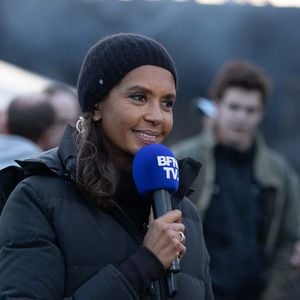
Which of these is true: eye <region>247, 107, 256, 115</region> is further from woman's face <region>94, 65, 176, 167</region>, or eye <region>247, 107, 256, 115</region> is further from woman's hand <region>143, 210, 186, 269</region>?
woman's hand <region>143, 210, 186, 269</region>

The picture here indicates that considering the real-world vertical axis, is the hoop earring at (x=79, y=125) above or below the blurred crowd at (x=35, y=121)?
above

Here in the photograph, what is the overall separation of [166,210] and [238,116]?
290cm

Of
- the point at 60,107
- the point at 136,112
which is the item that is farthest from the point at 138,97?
the point at 60,107

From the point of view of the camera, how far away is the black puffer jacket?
8.56 feet

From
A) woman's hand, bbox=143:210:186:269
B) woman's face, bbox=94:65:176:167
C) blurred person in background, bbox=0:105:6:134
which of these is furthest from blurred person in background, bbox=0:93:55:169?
woman's hand, bbox=143:210:186:269

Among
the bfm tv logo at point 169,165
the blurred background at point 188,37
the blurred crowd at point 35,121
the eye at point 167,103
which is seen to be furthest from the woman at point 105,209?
the blurred background at point 188,37

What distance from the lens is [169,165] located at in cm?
273

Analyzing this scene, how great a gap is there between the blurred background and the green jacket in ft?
6.41

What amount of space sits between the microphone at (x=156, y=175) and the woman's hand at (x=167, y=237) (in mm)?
26

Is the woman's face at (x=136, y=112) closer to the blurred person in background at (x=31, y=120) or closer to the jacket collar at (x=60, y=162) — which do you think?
the jacket collar at (x=60, y=162)

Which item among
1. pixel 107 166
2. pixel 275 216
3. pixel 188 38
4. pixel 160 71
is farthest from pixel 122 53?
pixel 188 38

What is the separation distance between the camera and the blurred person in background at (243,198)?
5164 mm

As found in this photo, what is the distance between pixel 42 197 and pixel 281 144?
199 inches

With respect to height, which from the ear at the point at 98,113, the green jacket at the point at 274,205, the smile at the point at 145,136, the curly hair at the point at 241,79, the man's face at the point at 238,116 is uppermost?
the ear at the point at 98,113
